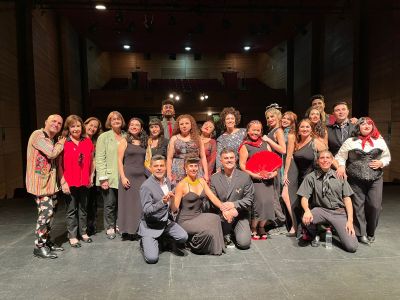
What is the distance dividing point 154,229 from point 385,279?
1968 mm

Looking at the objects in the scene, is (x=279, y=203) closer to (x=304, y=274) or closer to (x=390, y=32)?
(x=304, y=274)

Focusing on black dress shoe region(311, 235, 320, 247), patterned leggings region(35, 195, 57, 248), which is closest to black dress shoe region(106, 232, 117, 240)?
patterned leggings region(35, 195, 57, 248)

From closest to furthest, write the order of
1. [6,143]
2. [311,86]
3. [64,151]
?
[64,151] < [6,143] < [311,86]

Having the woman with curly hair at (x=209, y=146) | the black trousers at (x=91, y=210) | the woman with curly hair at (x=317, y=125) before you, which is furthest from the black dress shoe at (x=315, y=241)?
the black trousers at (x=91, y=210)

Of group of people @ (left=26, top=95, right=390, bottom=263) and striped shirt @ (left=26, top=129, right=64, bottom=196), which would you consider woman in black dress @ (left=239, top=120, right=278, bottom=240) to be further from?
striped shirt @ (left=26, top=129, right=64, bottom=196)

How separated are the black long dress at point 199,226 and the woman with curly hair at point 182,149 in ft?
1.12

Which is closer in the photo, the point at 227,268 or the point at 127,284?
the point at 127,284

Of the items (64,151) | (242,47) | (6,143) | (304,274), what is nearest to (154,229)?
(64,151)

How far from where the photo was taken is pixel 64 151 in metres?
3.05

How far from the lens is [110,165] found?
340 cm

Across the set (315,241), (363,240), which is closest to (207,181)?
(315,241)

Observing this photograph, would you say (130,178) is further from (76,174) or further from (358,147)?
(358,147)

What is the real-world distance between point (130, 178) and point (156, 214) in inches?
27.3

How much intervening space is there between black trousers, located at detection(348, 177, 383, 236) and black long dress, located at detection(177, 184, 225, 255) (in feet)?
4.75
